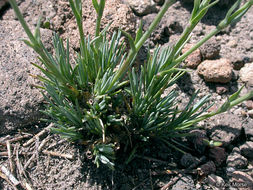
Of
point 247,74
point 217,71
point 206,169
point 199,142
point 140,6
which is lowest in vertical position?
point 206,169

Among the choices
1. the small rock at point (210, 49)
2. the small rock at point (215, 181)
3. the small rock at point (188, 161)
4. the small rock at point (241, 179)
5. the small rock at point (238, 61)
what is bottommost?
the small rock at point (241, 179)

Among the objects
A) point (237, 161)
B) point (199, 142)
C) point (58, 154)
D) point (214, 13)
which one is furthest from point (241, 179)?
point (214, 13)

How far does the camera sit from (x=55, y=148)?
1921 mm

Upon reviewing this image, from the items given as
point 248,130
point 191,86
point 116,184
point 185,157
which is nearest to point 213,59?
point 191,86

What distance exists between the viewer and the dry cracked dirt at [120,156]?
72.2 inches

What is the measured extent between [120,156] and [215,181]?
0.68 meters

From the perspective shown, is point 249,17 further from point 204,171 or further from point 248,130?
point 204,171

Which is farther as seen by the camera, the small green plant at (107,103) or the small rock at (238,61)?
the small rock at (238,61)

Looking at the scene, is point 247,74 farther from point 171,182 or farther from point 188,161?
point 171,182

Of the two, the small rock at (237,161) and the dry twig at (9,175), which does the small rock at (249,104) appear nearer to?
the small rock at (237,161)

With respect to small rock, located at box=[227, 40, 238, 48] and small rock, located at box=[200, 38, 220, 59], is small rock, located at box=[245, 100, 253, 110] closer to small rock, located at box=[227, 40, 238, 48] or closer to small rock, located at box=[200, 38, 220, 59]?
small rock, located at box=[200, 38, 220, 59]

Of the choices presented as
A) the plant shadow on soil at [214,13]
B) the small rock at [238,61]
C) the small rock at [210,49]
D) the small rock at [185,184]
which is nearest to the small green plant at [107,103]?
the small rock at [185,184]

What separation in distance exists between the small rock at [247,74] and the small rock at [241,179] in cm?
86

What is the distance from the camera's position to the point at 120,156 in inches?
75.5
